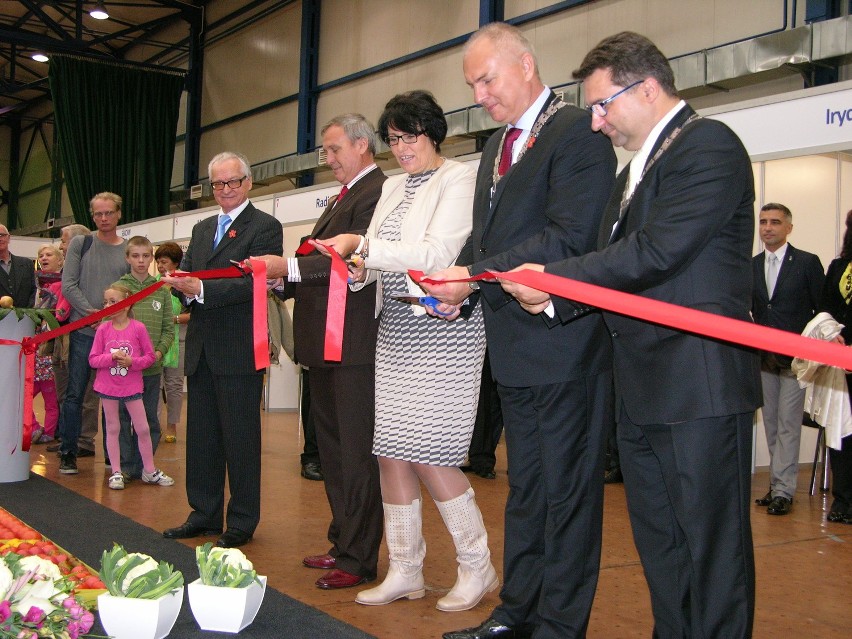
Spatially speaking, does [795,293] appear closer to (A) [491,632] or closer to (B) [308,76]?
(A) [491,632]

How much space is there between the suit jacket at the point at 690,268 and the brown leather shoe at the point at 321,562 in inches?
67.5

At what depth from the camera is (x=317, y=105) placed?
12281 millimetres

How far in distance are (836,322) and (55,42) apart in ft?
42.8

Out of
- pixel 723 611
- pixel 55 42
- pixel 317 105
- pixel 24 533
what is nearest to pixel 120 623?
pixel 24 533

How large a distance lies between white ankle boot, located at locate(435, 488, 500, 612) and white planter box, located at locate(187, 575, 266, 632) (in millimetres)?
641

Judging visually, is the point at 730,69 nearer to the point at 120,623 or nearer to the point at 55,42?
the point at 120,623

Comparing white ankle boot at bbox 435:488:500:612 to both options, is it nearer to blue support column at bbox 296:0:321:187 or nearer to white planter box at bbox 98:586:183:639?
white planter box at bbox 98:586:183:639

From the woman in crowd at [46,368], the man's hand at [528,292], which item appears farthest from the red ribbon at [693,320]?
the woman in crowd at [46,368]

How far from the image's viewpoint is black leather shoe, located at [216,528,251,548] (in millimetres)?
3570

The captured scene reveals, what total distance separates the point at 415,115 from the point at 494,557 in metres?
1.70

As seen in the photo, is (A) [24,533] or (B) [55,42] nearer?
(A) [24,533]

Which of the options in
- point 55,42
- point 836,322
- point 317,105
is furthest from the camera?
point 55,42

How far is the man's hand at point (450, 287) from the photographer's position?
229cm

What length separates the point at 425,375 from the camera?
2.73m
